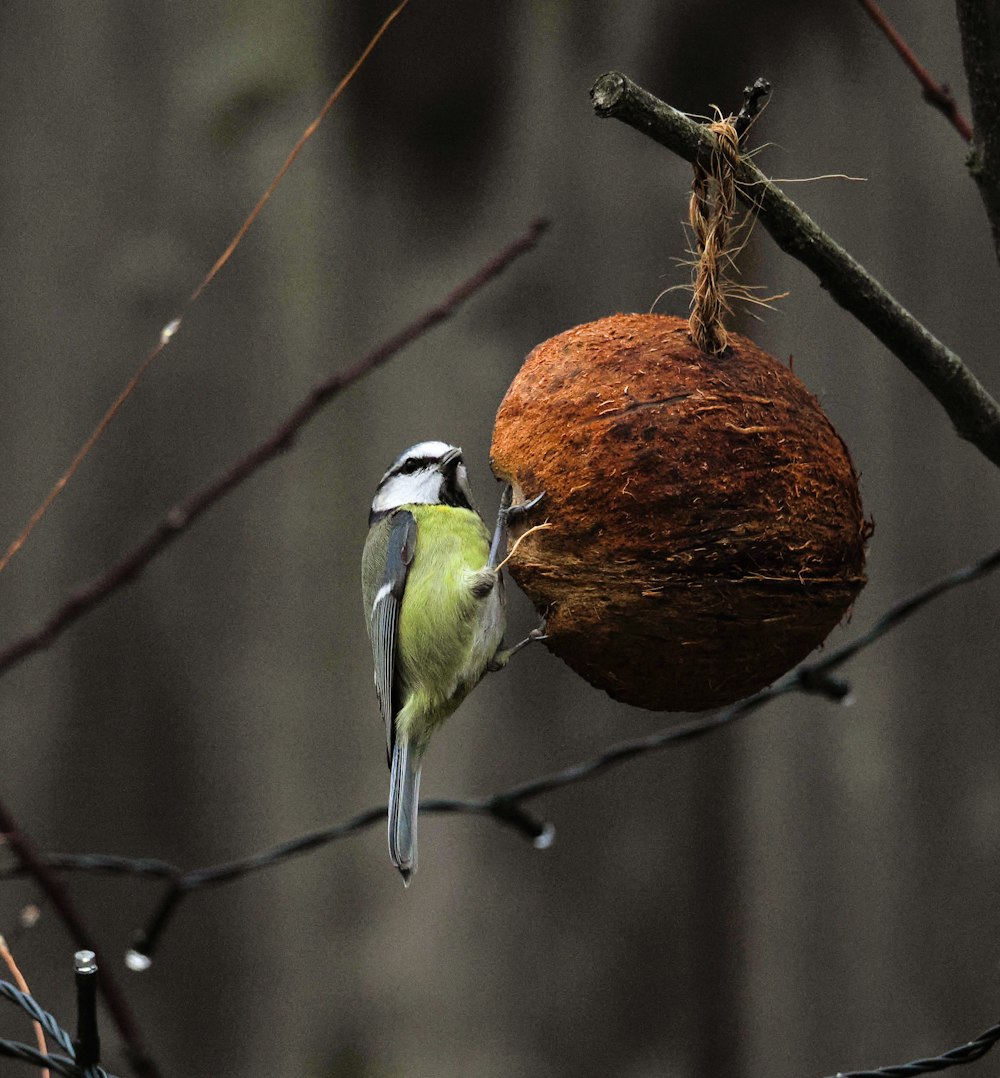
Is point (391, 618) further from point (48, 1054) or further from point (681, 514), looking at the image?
point (48, 1054)

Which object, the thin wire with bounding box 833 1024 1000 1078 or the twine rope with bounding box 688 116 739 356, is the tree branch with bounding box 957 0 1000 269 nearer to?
the twine rope with bounding box 688 116 739 356

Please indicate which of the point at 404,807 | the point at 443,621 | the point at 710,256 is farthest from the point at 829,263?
the point at 404,807

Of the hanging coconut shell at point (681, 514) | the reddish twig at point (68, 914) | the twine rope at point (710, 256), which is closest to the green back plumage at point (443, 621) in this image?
the hanging coconut shell at point (681, 514)

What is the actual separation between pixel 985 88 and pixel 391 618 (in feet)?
2.87

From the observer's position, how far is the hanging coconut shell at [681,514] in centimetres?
109

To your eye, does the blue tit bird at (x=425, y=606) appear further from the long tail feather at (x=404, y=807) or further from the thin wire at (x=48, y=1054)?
the thin wire at (x=48, y=1054)

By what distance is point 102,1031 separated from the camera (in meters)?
1.72

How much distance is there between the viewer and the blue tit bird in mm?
1416

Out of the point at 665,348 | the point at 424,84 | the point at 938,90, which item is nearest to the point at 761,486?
the point at 665,348

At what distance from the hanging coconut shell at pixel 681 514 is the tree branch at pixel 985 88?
0.80 feet

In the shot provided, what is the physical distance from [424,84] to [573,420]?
3.23 ft

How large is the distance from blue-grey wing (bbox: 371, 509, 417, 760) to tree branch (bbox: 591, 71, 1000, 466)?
25.1 inches

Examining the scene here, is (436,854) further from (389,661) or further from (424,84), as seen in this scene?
(424,84)

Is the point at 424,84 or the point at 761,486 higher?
the point at 424,84
